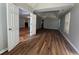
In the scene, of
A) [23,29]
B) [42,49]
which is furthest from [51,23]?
[42,49]

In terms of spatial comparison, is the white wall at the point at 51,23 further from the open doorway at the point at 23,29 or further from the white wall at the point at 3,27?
the white wall at the point at 3,27

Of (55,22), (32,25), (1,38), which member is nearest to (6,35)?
(1,38)

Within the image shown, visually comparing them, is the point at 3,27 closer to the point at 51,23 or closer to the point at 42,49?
the point at 42,49

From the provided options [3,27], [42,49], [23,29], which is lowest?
[42,49]

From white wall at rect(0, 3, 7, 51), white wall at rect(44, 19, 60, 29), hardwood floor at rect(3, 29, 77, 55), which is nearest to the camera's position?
white wall at rect(0, 3, 7, 51)

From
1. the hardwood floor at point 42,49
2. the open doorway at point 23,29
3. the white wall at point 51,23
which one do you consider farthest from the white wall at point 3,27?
the white wall at point 51,23

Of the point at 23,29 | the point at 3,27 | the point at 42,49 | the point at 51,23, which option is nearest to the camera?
the point at 3,27

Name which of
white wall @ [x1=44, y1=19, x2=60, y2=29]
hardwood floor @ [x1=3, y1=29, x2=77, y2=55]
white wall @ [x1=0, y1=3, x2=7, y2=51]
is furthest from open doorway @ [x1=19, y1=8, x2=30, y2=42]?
white wall @ [x1=44, y1=19, x2=60, y2=29]

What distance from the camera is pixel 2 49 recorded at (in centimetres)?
366

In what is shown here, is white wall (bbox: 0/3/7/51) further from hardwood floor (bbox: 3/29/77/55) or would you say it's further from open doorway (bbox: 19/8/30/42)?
open doorway (bbox: 19/8/30/42)

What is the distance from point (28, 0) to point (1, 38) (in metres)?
2.58

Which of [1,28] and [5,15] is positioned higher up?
[5,15]
